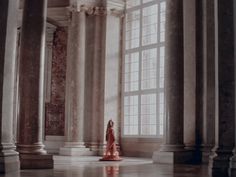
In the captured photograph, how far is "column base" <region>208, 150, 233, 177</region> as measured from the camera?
9758mm

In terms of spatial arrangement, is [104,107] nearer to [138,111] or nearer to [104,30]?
[138,111]

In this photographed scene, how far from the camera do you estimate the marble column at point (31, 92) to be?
1172 centimetres

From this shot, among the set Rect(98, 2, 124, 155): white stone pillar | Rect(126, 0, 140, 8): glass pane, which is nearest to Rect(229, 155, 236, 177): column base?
Rect(98, 2, 124, 155): white stone pillar

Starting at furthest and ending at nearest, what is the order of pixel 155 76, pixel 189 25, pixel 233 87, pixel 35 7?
pixel 155 76, pixel 189 25, pixel 35 7, pixel 233 87

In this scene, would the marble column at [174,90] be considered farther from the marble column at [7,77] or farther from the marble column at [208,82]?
the marble column at [7,77]

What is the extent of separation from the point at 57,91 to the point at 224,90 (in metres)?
14.1

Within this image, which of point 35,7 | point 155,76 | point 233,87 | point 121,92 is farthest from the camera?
point 121,92

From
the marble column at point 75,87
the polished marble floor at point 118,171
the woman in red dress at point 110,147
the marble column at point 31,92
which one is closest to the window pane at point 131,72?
the marble column at point 75,87

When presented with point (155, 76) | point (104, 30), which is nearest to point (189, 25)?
point (155, 76)

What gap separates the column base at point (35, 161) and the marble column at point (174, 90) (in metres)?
4.32

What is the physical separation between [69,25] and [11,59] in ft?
40.1

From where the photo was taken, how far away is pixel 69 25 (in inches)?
878

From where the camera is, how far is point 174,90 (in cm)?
1485

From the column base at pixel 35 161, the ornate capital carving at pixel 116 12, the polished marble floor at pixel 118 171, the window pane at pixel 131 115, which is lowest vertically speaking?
the polished marble floor at pixel 118 171
